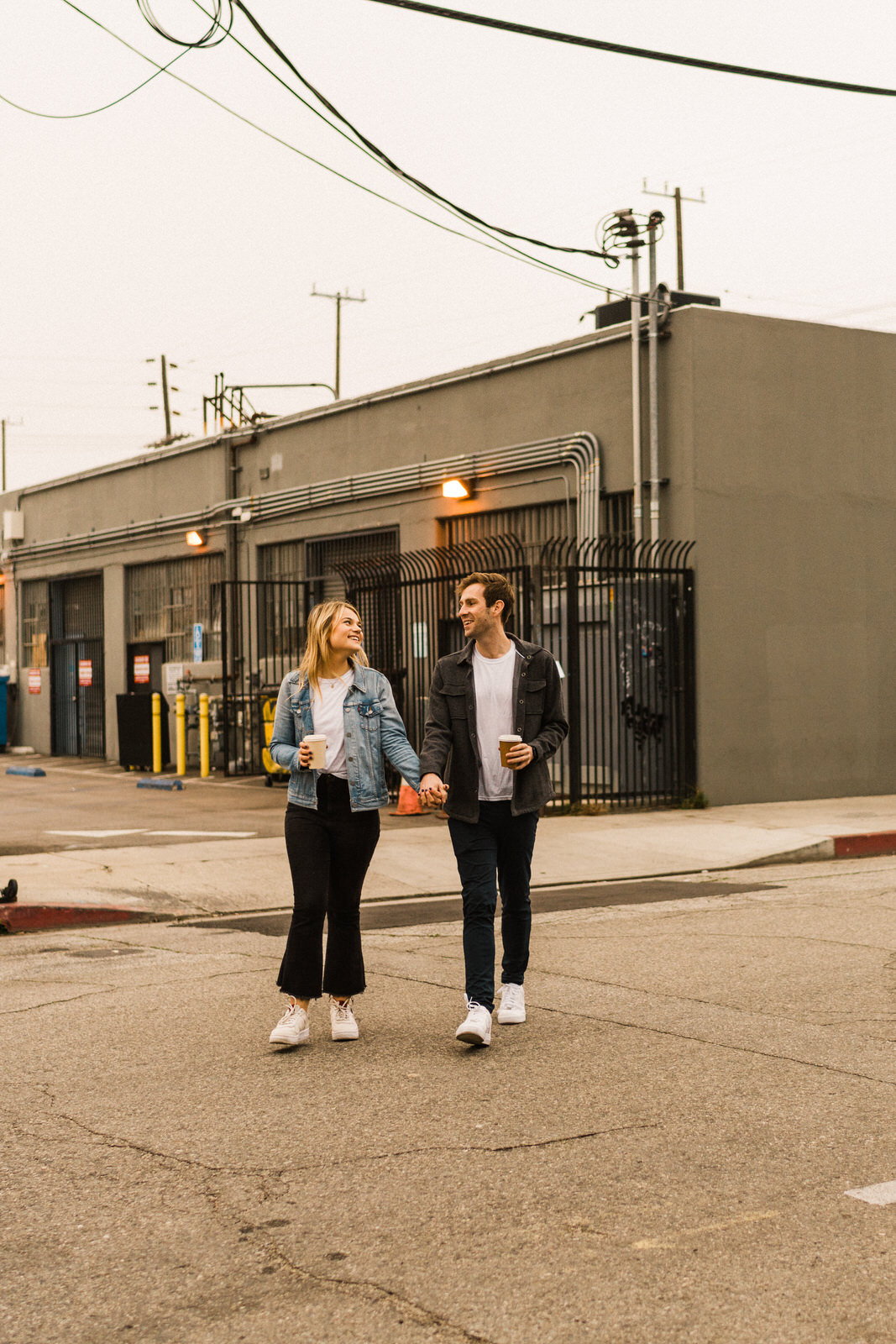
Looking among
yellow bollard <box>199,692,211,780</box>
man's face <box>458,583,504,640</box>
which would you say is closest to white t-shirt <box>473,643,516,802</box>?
man's face <box>458,583,504,640</box>

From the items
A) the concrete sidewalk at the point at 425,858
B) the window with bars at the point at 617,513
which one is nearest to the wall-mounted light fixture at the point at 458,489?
the window with bars at the point at 617,513

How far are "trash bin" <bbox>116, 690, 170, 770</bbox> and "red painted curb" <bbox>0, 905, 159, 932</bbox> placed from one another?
14.0 m

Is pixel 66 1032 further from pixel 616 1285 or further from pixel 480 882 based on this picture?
pixel 616 1285

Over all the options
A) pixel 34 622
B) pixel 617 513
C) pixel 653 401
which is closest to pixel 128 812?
pixel 617 513

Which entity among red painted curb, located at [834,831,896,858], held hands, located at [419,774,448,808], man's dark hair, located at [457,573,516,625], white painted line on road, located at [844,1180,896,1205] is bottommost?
red painted curb, located at [834,831,896,858]

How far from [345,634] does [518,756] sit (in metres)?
0.90

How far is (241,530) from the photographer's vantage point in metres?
23.4

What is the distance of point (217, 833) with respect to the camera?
1422 centimetres

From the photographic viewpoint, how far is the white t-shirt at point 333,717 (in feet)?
19.7

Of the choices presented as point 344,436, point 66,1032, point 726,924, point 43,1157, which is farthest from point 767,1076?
point 344,436

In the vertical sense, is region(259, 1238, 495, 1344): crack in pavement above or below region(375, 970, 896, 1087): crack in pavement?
above

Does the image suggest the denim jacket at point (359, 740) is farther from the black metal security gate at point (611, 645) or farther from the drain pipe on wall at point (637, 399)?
the drain pipe on wall at point (637, 399)

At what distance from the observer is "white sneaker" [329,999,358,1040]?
237 inches

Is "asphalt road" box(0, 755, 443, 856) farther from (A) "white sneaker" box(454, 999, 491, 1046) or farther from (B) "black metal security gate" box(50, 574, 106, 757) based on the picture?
(A) "white sneaker" box(454, 999, 491, 1046)
